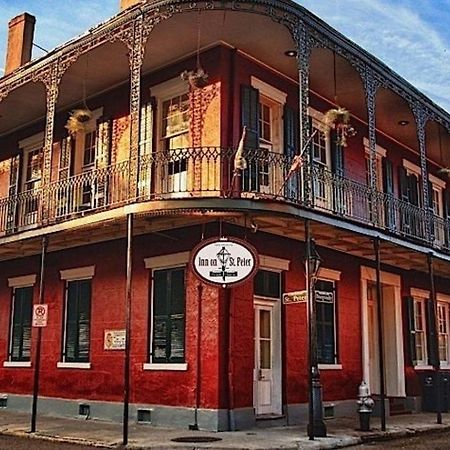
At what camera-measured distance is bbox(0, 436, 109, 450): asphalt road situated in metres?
9.55

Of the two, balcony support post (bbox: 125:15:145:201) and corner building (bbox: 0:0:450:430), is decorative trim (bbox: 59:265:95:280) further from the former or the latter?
balcony support post (bbox: 125:15:145:201)

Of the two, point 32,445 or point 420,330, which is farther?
point 420,330

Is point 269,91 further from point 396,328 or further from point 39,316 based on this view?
point 396,328

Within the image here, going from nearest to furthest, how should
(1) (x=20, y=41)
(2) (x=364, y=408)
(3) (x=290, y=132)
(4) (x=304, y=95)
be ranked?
(4) (x=304, y=95), (2) (x=364, y=408), (3) (x=290, y=132), (1) (x=20, y=41)

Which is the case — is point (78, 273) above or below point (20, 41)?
below

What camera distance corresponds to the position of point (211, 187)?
38.1 feet

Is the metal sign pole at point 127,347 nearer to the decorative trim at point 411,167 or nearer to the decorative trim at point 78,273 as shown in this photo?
the decorative trim at point 78,273

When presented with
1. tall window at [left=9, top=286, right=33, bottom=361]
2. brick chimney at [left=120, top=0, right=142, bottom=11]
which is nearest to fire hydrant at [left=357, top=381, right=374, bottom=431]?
tall window at [left=9, top=286, right=33, bottom=361]

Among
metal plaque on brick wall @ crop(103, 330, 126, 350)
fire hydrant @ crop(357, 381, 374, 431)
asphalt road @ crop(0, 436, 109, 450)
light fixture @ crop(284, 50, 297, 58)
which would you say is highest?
light fixture @ crop(284, 50, 297, 58)

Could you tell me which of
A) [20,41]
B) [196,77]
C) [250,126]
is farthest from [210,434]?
[20,41]

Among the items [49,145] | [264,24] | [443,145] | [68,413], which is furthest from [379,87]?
[68,413]

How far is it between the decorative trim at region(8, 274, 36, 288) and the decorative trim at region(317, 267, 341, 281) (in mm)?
6587

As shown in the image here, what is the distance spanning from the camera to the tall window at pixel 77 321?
44.6 feet

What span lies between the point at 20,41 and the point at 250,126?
7896mm
